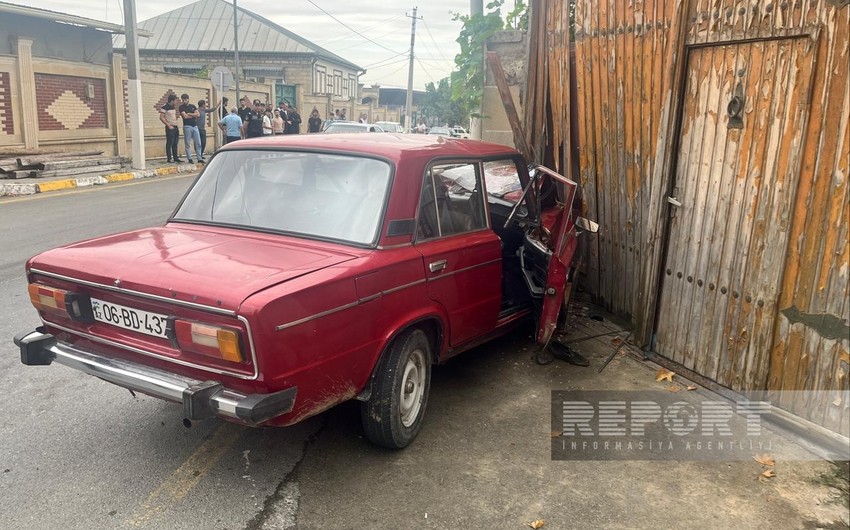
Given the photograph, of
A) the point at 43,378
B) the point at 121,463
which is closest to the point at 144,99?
the point at 43,378

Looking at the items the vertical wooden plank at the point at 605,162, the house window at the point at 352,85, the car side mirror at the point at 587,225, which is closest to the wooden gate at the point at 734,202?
the car side mirror at the point at 587,225

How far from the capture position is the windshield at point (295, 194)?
3701 mm

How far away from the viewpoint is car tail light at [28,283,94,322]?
332 cm

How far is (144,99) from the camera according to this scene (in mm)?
20141

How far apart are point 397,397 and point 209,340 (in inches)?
42.7

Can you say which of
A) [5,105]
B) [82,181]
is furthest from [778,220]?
[5,105]

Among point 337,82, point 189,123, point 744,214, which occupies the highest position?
point 337,82

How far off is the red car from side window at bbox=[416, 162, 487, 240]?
12mm

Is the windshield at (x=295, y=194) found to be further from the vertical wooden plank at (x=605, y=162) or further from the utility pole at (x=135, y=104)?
the utility pole at (x=135, y=104)

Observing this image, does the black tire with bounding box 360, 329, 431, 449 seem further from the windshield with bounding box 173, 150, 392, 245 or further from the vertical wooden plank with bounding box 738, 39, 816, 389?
the vertical wooden plank with bounding box 738, 39, 816, 389

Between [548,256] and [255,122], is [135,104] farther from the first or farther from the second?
[548,256]

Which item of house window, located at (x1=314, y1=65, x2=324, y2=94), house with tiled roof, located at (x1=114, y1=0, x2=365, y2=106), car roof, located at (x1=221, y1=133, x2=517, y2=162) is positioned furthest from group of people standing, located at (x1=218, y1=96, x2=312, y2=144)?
house window, located at (x1=314, y1=65, x2=324, y2=94)

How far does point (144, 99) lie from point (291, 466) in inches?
763

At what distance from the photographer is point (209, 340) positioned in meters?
2.90
